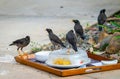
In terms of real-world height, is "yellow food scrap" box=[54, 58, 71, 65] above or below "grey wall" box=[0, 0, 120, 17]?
below

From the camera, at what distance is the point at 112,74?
5.81 meters

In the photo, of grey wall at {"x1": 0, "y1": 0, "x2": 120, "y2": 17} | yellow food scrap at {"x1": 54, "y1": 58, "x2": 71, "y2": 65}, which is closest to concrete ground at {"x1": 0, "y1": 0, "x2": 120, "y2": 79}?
grey wall at {"x1": 0, "y1": 0, "x2": 120, "y2": 17}

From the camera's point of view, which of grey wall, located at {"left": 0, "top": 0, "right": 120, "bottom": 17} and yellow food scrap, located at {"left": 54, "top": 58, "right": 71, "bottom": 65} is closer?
yellow food scrap, located at {"left": 54, "top": 58, "right": 71, "bottom": 65}

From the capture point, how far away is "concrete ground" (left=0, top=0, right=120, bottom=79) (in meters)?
5.93

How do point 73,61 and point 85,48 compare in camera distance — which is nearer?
point 73,61

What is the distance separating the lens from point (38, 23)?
1097cm

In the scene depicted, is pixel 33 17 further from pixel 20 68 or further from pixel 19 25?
pixel 20 68

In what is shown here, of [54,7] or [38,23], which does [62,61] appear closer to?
[38,23]

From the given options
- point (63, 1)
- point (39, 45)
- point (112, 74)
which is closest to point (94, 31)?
point (39, 45)

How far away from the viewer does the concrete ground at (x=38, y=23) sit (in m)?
5.93

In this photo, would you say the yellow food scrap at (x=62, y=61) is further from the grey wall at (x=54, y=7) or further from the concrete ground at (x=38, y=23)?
the grey wall at (x=54, y=7)

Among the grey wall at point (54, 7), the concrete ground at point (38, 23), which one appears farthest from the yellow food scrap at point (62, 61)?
the grey wall at point (54, 7)

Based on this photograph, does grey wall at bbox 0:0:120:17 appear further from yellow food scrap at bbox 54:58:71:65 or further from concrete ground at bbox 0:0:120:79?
yellow food scrap at bbox 54:58:71:65

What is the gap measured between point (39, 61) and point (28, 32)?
3.33 meters
